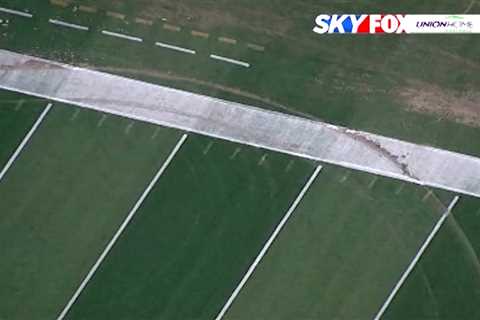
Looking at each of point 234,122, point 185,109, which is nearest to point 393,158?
point 234,122

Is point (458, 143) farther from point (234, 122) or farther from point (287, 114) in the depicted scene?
point (234, 122)

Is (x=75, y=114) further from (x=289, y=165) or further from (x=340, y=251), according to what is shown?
(x=340, y=251)

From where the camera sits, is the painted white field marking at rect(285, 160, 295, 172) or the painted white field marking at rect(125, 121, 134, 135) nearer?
the painted white field marking at rect(125, 121, 134, 135)

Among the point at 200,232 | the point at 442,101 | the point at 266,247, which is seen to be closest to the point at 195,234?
the point at 200,232

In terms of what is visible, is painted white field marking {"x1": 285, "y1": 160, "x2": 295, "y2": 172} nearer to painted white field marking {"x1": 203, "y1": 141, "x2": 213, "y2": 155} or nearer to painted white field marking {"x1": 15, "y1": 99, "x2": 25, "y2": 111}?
painted white field marking {"x1": 203, "y1": 141, "x2": 213, "y2": 155}

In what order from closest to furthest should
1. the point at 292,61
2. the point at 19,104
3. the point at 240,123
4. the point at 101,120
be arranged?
the point at 19,104, the point at 101,120, the point at 240,123, the point at 292,61

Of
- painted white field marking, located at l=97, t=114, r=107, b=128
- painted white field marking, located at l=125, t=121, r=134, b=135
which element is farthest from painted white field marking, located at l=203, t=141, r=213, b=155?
painted white field marking, located at l=97, t=114, r=107, b=128

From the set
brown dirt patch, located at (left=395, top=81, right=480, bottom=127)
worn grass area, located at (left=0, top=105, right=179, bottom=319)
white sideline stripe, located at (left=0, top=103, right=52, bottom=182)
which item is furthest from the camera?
brown dirt patch, located at (left=395, top=81, right=480, bottom=127)
